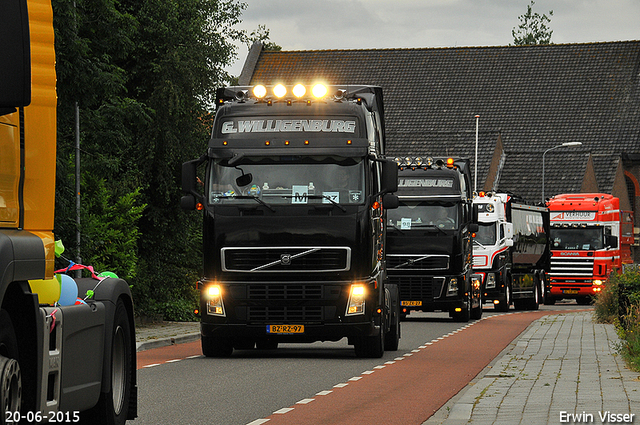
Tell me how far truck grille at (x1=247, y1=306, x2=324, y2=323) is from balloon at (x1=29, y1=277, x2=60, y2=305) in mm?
9368

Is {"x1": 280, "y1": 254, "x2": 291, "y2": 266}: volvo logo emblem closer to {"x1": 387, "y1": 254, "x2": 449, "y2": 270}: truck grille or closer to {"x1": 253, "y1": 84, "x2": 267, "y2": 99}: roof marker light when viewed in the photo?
{"x1": 253, "y1": 84, "x2": 267, "y2": 99}: roof marker light

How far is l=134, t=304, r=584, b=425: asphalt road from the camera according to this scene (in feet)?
37.0

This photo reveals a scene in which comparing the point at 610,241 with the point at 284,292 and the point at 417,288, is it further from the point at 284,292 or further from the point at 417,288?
the point at 284,292

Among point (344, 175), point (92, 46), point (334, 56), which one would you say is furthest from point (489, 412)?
point (334, 56)

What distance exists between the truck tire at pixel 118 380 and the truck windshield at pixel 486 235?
91.8 ft

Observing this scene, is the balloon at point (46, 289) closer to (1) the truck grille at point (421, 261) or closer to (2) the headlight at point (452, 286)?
(1) the truck grille at point (421, 261)

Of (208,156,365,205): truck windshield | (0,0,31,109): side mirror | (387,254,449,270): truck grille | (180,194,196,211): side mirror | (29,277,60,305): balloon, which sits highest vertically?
(208,156,365,205): truck windshield

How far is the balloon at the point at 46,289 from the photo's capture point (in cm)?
702

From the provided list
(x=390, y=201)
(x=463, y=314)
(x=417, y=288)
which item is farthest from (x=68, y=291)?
(x=463, y=314)

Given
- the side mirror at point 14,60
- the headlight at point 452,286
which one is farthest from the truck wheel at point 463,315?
the side mirror at point 14,60

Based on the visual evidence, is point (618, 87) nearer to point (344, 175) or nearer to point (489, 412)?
point (344, 175)

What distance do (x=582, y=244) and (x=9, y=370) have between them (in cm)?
4312

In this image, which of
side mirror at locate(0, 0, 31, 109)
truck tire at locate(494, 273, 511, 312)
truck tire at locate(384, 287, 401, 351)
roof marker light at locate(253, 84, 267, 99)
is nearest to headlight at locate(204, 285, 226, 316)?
roof marker light at locate(253, 84, 267, 99)

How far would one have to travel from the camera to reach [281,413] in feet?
36.6
